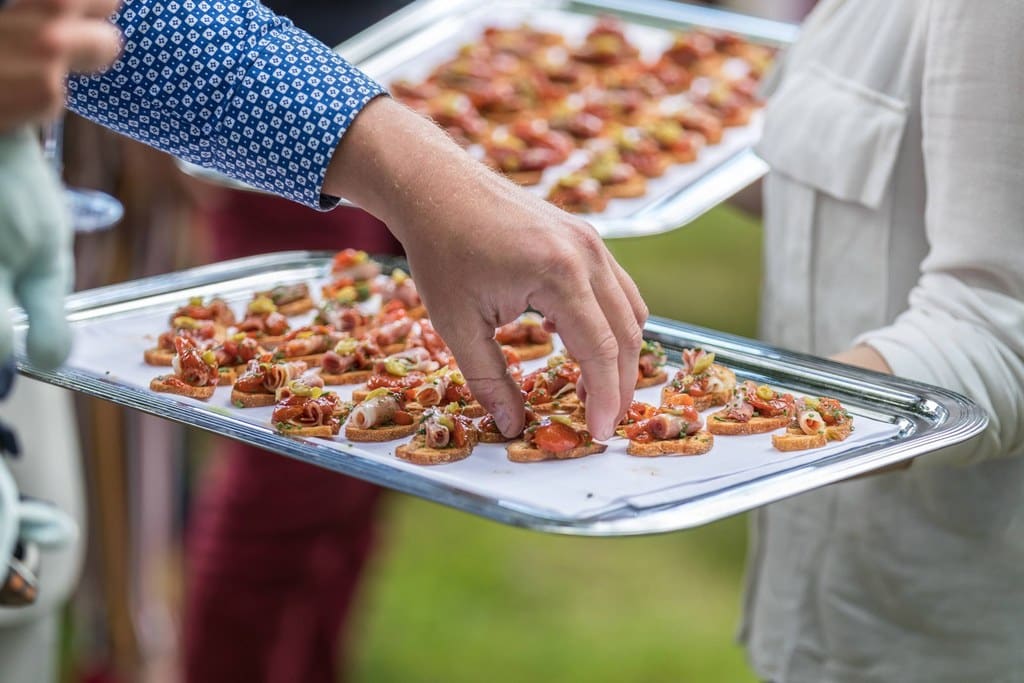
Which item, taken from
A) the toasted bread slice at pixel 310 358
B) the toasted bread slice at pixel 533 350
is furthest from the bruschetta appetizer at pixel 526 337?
the toasted bread slice at pixel 310 358

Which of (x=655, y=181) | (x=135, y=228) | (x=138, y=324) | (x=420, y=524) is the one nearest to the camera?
(x=138, y=324)

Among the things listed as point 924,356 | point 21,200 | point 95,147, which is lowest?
point 95,147

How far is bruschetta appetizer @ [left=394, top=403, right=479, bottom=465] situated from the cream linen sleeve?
1.52ft

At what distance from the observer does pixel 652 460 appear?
125cm

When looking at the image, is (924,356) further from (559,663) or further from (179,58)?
(559,663)

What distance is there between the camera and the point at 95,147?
2.79 m

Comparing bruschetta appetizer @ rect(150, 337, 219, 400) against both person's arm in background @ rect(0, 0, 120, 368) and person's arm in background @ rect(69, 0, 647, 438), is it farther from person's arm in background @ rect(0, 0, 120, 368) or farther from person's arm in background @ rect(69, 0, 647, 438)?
person's arm in background @ rect(0, 0, 120, 368)

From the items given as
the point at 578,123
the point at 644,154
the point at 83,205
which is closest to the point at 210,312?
the point at 83,205

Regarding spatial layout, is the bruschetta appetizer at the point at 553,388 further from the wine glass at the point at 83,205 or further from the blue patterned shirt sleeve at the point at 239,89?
the wine glass at the point at 83,205

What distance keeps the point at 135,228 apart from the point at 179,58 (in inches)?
68.0

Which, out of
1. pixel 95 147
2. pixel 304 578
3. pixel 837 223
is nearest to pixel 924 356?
pixel 837 223

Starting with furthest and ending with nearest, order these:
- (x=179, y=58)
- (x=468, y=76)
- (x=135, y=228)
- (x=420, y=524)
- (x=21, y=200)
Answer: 1. (x=420, y=524)
2. (x=135, y=228)
3. (x=468, y=76)
4. (x=179, y=58)
5. (x=21, y=200)

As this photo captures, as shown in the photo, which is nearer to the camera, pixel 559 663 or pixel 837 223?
pixel 837 223

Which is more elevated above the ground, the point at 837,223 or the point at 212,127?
the point at 212,127
